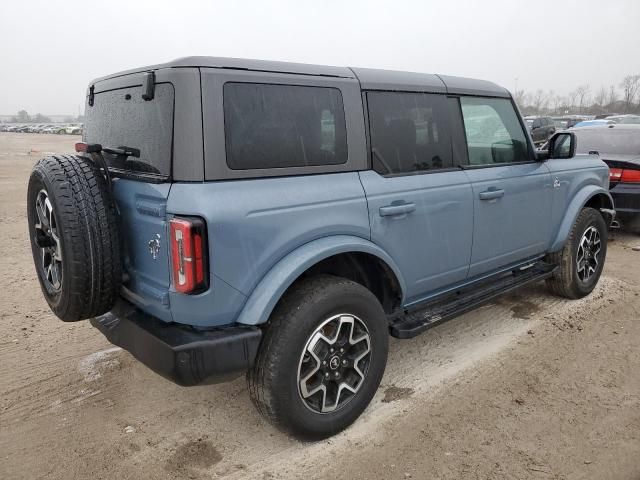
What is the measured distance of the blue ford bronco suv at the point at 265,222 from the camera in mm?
2330

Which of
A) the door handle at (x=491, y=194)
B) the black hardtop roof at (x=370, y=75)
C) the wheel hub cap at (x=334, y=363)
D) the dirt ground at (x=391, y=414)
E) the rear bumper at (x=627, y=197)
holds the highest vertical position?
the black hardtop roof at (x=370, y=75)

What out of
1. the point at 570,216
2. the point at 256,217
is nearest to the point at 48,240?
the point at 256,217

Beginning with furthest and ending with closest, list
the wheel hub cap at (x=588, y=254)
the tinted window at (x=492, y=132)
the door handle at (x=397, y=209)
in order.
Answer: the wheel hub cap at (x=588, y=254), the tinted window at (x=492, y=132), the door handle at (x=397, y=209)

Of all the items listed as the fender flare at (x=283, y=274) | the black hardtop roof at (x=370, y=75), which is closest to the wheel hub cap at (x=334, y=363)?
the fender flare at (x=283, y=274)

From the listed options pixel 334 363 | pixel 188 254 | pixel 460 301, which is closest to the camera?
pixel 188 254

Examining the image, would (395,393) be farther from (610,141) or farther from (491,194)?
(610,141)

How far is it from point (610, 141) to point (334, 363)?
6551 millimetres

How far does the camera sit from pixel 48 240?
272 cm

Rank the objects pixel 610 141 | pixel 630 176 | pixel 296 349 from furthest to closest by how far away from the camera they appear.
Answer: pixel 610 141
pixel 630 176
pixel 296 349

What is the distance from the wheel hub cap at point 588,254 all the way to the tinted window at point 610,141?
298cm

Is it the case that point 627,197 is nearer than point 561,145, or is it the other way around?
point 561,145

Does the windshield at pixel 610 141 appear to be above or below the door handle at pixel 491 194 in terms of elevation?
above

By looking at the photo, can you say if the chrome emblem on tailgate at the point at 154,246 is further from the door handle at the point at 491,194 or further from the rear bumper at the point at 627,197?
the rear bumper at the point at 627,197

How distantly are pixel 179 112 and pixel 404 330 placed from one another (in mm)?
1858
